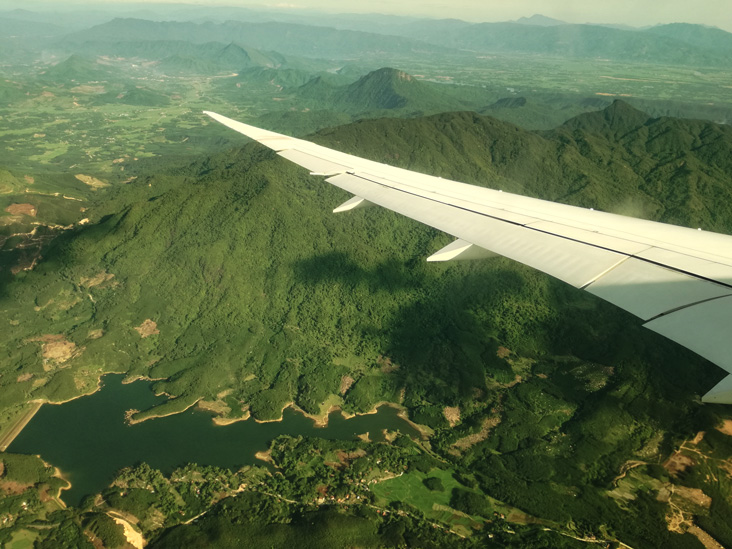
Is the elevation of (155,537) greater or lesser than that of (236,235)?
lesser

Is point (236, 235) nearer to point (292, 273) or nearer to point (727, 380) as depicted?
point (292, 273)

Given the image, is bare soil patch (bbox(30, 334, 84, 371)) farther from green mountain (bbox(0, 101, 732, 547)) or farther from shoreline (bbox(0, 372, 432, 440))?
shoreline (bbox(0, 372, 432, 440))

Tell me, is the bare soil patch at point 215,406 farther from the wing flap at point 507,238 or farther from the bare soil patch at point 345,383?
the wing flap at point 507,238

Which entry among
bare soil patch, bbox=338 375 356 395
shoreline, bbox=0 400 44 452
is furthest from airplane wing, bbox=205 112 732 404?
shoreline, bbox=0 400 44 452

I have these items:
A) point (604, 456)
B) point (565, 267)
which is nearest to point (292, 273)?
point (604, 456)

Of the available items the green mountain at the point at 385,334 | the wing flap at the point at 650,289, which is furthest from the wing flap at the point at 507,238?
the green mountain at the point at 385,334

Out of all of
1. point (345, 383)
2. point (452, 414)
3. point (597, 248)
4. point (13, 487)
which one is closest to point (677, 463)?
point (452, 414)

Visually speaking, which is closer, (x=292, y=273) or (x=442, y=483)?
(x=442, y=483)
